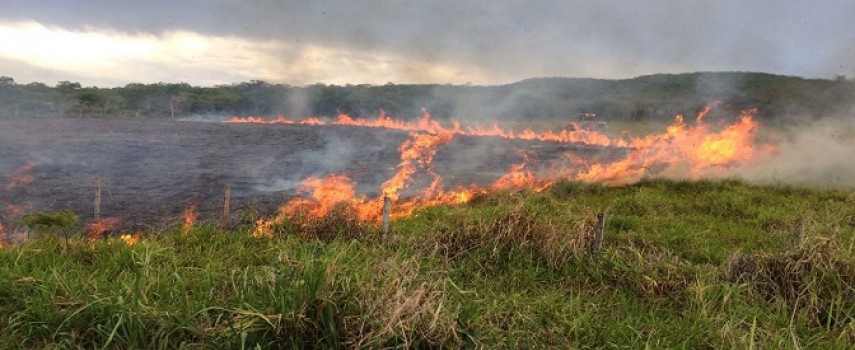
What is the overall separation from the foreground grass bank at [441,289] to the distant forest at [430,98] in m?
86.7

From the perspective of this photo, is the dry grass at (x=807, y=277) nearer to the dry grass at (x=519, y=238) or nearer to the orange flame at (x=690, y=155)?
the dry grass at (x=519, y=238)

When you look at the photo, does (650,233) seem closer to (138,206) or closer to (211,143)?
(138,206)

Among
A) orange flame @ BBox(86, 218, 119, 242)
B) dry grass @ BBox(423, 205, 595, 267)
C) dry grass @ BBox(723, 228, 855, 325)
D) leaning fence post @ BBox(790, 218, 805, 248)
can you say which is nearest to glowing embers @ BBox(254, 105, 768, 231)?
dry grass @ BBox(423, 205, 595, 267)

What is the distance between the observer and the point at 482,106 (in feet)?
393

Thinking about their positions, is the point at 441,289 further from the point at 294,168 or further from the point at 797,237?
the point at 294,168

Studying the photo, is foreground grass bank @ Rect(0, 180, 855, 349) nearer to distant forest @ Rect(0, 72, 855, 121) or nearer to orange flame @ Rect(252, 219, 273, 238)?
orange flame @ Rect(252, 219, 273, 238)

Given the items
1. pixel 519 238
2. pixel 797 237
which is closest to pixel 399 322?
pixel 519 238

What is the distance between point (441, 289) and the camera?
7508 millimetres

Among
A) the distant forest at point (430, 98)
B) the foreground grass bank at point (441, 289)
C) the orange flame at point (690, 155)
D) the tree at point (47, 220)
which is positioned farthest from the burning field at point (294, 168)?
the distant forest at point (430, 98)

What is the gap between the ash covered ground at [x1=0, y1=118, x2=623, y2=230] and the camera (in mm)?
22391

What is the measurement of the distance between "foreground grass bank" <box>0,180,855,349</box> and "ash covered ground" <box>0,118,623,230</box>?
33.7 feet

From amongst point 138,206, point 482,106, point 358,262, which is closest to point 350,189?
point 138,206

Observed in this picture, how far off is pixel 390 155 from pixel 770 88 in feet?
305

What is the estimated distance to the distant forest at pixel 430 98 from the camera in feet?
315
